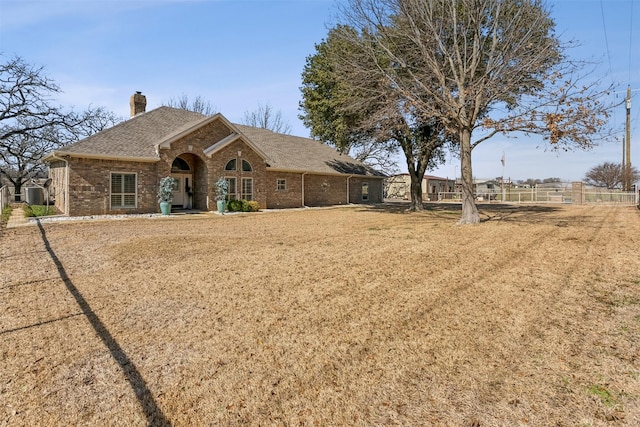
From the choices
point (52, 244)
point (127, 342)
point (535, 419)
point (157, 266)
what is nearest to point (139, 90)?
point (52, 244)

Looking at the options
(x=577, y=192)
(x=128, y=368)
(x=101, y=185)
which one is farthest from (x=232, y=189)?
(x=577, y=192)

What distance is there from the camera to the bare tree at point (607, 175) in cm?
5403

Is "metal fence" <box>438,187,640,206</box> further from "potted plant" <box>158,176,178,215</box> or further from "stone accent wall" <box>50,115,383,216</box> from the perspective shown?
"potted plant" <box>158,176,178,215</box>

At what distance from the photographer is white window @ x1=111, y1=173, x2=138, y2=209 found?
16219mm

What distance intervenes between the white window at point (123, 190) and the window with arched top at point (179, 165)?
8.71 ft

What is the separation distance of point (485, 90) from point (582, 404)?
13456 mm

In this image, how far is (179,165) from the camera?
19.4m

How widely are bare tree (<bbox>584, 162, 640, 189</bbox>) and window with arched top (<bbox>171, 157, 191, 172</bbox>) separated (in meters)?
61.1

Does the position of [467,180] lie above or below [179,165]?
below

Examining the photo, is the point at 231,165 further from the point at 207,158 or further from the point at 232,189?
the point at 207,158

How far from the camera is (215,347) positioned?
3.61m

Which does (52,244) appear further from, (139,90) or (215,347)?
(139,90)

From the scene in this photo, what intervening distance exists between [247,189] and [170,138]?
521 cm

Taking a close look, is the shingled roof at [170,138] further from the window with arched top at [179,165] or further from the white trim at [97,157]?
the window with arched top at [179,165]
